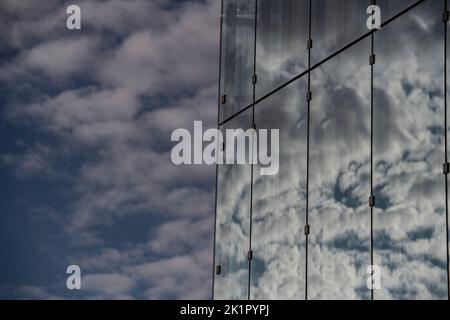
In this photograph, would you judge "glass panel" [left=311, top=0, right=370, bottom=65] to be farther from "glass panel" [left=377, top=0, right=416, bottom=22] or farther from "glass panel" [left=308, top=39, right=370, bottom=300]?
"glass panel" [left=377, top=0, right=416, bottom=22]

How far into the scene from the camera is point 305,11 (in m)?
12.8

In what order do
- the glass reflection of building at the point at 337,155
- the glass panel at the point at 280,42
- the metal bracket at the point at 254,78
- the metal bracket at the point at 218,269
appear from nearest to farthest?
the glass reflection of building at the point at 337,155, the glass panel at the point at 280,42, the metal bracket at the point at 254,78, the metal bracket at the point at 218,269

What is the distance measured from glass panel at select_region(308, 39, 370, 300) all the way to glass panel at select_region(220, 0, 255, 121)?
8.66ft

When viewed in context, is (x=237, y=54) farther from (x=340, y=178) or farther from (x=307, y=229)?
(x=340, y=178)

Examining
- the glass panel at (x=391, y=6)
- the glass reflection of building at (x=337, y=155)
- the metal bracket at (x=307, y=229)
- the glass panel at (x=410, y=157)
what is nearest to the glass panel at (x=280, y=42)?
the glass reflection of building at (x=337, y=155)

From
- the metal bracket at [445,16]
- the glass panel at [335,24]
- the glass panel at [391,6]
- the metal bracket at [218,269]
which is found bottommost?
the metal bracket at [218,269]

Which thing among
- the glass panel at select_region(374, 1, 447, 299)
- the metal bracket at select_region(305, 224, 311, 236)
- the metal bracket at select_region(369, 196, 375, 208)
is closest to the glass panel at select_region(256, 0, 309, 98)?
the metal bracket at select_region(305, 224, 311, 236)

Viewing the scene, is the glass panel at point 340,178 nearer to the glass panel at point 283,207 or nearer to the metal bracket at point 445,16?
the glass panel at point 283,207

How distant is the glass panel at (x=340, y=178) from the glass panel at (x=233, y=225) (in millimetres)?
2377

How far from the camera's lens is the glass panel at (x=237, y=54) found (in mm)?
14727

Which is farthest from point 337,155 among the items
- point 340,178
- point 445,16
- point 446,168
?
point 445,16

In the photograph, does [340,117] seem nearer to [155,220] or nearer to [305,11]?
[305,11]

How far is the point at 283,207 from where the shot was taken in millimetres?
12797
